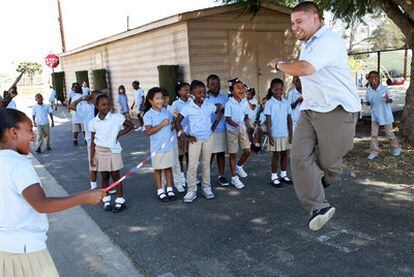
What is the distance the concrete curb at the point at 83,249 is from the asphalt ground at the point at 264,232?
0.11 metres

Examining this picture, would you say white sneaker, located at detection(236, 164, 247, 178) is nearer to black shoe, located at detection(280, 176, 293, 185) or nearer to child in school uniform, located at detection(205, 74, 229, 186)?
child in school uniform, located at detection(205, 74, 229, 186)

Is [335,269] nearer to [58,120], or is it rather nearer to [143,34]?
[143,34]

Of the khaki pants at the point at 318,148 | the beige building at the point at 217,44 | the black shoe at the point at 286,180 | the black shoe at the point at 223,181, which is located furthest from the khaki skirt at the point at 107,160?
the beige building at the point at 217,44

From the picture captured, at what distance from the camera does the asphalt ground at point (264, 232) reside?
150 inches

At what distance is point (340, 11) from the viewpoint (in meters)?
9.49

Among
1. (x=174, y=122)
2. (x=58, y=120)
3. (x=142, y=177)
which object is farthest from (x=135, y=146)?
(x=58, y=120)

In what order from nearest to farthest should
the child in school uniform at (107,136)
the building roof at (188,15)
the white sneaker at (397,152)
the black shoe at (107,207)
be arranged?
1. the child in school uniform at (107,136)
2. the black shoe at (107,207)
3. the white sneaker at (397,152)
4. the building roof at (188,15)

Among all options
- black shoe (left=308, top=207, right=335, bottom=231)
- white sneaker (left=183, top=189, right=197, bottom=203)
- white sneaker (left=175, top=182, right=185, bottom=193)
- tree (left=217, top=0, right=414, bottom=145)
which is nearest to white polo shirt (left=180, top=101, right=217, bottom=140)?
white sneaker (left=183, top=189, right=197, bottom=203)

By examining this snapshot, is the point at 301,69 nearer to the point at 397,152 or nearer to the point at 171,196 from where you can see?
the point at 171,196

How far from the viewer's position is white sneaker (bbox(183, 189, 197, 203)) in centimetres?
576

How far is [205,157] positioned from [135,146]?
16.5 ft

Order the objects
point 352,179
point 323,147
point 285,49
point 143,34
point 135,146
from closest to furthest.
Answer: point 323,147
point 352,179
point 135,146
point 285,49
point 143,34

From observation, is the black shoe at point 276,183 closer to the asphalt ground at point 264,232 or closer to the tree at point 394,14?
the asphalt ground at point 264,232

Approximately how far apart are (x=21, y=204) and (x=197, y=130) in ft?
11.8
